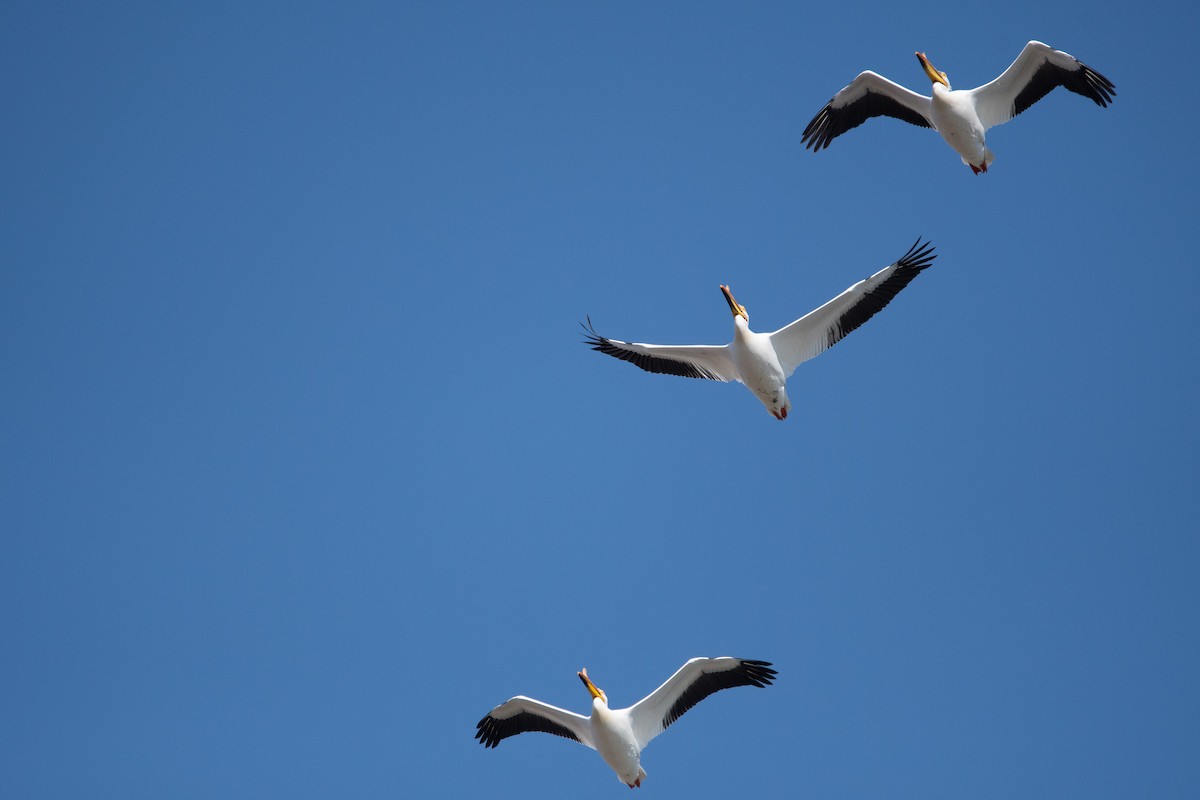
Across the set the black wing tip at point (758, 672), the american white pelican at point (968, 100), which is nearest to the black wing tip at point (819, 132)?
the american white pelican at point (968, 100)

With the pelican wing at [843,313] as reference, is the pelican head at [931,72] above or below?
above

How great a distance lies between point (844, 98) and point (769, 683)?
906cm

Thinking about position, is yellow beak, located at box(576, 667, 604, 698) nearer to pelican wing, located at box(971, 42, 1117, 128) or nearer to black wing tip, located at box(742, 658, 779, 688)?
black wing tip, located at box(742, 658, 779, 688)

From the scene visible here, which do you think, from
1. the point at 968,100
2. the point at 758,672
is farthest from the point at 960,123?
the point at 758,672

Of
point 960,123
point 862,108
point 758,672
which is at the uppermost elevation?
point 862,108

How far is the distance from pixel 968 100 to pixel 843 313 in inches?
152

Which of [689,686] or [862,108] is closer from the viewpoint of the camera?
[689,686]

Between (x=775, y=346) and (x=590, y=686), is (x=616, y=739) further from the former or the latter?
(x=775, y=346)

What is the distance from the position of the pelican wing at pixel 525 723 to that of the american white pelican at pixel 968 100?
953cm

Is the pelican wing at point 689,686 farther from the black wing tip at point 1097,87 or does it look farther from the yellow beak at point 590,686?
the black wing tip at point 1097,87

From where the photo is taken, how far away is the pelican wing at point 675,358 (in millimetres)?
18078

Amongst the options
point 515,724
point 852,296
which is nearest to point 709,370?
point 852,296

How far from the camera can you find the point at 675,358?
18.3 m

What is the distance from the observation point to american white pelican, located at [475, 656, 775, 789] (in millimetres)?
16609
